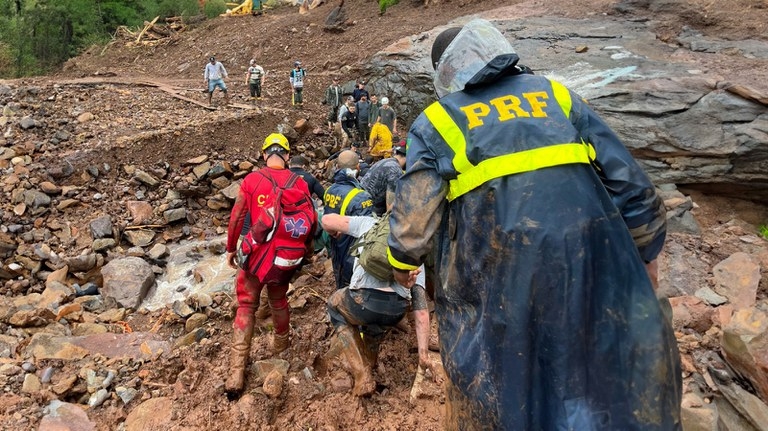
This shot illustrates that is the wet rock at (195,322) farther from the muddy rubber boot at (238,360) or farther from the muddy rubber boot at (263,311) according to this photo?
the muddy rubber boot at (238,360)

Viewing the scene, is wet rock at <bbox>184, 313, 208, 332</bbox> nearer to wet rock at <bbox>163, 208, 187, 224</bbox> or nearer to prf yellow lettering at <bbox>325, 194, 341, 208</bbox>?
prf yellow lettering at <bbox>325, 194, 341, 208</bbox>

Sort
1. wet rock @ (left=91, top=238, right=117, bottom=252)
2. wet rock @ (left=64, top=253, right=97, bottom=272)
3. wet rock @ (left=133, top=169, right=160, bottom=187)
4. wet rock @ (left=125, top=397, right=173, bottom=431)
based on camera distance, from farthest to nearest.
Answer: wet rock @ (left=133, top=169, right=160, bottom=187), wet rock @ (left=91, top=238, right=117, bottom=252), wet rock @ (left=64, top=253, right=97, bottom=272), wet rock @ (left=125, top=397, right=173, bottom=431)

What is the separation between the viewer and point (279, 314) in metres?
3.98

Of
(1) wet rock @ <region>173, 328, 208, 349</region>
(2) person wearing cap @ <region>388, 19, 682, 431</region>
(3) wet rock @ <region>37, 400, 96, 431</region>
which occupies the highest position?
(2) person wearing cap @ <region>388, 19, 682, 431</region>

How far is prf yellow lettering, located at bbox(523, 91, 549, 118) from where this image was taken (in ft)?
5.85

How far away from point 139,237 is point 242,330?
529 centimetres

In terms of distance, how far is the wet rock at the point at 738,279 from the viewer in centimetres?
433

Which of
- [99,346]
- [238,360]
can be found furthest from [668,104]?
[99,346]

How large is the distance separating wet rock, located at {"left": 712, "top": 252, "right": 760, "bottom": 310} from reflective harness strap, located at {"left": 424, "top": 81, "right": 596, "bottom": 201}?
346 cm

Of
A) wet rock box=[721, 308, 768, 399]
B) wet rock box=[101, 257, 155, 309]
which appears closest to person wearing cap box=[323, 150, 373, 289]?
wet rock box=[721, 308, 768, 399]

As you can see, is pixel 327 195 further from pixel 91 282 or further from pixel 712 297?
pixel 91 282

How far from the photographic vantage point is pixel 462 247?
1840 millimetres

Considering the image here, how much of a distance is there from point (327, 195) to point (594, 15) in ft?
35.2

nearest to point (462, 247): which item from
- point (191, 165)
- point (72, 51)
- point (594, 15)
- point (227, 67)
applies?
point (191, 165)
